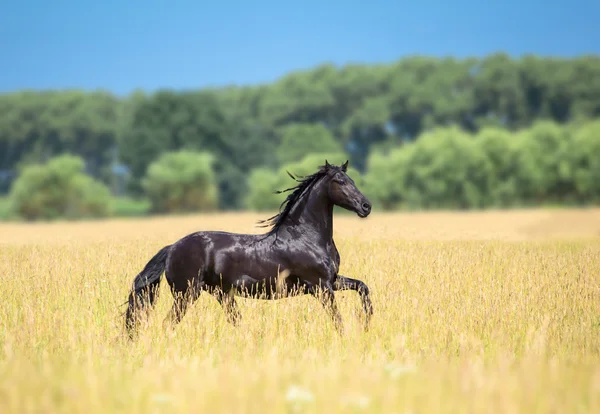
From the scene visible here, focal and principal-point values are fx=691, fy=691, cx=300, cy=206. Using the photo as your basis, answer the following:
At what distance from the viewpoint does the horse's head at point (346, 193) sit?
8328 mm

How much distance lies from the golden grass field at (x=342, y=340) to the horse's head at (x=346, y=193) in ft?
4.43

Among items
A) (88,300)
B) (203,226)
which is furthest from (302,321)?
(203,226)

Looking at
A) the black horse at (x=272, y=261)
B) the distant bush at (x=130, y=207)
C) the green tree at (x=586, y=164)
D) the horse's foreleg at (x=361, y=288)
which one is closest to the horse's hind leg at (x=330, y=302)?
the black horse at (x=272, y=261)

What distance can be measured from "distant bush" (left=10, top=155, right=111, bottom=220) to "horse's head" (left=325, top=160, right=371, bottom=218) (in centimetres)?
5434

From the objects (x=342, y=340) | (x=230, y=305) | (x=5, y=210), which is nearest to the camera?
(x=342, y=340)

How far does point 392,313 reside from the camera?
9133mm

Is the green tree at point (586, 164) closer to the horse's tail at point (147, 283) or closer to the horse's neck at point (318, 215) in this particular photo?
the horse's neck at point (318, 215)

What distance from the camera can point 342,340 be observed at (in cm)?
809

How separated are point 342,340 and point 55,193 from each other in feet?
182

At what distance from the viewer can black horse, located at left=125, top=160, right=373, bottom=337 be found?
855 cm

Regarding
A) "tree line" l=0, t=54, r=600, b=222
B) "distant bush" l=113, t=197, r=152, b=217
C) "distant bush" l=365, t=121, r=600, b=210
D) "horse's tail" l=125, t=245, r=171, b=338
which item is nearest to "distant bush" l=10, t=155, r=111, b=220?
"tree line" l=0, t=54, r=600, b=222

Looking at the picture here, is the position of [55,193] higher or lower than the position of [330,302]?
higher

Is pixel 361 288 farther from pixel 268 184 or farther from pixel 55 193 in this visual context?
pixel 55 193

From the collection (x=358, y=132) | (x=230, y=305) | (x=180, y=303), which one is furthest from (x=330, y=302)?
(x=358, y=132)
